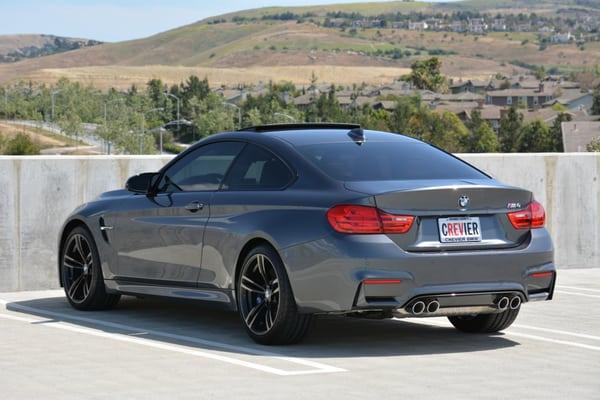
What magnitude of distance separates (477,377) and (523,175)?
284 inches

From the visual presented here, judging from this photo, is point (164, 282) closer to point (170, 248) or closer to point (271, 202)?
point (170, 248)

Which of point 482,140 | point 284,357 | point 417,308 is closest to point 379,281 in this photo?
point 417,308

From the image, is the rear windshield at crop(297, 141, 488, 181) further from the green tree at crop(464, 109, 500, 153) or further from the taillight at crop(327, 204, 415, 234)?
the green tree at crop(464, 109, 500, 153)

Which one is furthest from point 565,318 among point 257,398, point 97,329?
point 257,398

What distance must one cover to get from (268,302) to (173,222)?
51.9 inches

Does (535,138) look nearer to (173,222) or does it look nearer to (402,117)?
(402,117)

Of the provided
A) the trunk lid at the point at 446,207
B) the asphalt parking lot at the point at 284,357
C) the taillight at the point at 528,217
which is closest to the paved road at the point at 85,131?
the asphalt parking lot at the point at 284,357

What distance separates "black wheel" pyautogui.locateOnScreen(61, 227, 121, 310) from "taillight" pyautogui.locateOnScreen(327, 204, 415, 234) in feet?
9.76

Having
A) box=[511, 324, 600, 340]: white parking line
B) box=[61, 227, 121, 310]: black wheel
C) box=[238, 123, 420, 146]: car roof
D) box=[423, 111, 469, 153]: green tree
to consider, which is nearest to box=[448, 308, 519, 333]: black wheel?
box=[511, 324, 600, 340]: white parking line

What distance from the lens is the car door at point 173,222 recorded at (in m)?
10.2

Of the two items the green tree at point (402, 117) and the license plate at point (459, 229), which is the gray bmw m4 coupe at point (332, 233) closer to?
the license plate at point (459, 229)

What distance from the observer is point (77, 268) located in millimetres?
11625

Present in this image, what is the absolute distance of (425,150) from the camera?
10.2 m

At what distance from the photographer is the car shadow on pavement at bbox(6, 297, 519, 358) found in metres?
9.40
